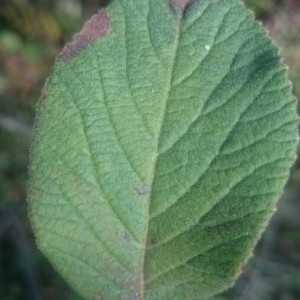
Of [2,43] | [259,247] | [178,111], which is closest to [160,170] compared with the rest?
[178,111]

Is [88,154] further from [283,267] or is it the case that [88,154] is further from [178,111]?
[283,267]

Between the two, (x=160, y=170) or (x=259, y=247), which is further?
(x=259, y=247)

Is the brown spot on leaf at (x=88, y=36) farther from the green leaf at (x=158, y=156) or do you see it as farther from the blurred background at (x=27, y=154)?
the blurred background at (x=27, y=154)

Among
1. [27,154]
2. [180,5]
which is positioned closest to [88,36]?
[180,5]

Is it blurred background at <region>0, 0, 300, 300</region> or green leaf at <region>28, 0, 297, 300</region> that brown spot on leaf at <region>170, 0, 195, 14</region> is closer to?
green leaf at <region>28, 0, 297, 300</region>

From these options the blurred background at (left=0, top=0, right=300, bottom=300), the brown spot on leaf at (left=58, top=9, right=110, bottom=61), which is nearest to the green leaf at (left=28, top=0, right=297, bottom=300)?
the brown spot on leaf at (left=58, top=9, right=110, bottom=61)

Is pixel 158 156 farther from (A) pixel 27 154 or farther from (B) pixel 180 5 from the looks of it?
(A) pixel 27 154

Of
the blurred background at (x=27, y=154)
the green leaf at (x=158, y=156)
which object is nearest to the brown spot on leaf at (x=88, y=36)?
the green leaf at (x=158, y=156)
